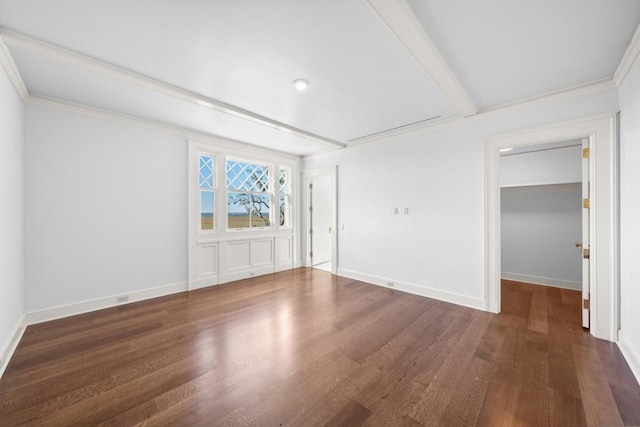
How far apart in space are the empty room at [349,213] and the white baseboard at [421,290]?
0.03 m

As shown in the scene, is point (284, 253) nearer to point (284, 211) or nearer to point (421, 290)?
point (284, 211)

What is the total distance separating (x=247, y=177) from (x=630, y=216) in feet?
16.8

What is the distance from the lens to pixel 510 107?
10.1ft

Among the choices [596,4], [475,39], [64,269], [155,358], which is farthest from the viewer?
[64,269]

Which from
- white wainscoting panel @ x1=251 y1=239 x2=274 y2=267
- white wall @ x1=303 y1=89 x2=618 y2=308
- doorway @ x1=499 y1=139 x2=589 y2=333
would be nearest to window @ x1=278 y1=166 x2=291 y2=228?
white wainscoting panel @ x1=251 y1=239 x2=274 y2=267

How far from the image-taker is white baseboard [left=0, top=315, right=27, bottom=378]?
2.05 m

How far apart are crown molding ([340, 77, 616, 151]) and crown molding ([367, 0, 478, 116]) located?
0.58m

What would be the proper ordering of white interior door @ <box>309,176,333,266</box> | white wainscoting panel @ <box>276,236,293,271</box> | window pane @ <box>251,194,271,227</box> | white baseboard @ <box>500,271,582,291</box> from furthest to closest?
white interior door @ <box>309,176,333,266</box> < white wainscoting panel @ <box>276,236,293,271</box> < window pane @ <box>251,194,271,227</box> < white baseboard @ <box>500,271,582,291</box>

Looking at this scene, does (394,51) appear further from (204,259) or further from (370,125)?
(204,259)

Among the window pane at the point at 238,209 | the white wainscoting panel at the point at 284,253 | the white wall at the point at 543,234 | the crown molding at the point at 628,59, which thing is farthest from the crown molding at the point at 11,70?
the white wall at the point at 543,234

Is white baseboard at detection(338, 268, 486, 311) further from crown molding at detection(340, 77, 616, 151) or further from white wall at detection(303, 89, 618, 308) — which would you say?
crown molding at detection(340, 77, 616, 151)

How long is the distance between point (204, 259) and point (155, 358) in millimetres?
2239

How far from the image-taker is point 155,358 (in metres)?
2.21

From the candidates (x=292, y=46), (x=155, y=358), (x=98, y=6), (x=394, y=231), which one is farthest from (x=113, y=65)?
(x=394, y=231)
